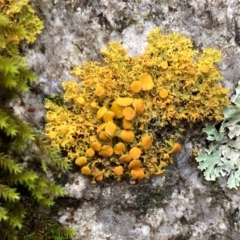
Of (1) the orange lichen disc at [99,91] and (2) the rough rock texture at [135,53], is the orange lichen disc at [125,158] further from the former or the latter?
(1) the orange lichen disc at [99,91]

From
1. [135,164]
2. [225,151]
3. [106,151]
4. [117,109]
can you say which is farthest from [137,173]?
[225,151]

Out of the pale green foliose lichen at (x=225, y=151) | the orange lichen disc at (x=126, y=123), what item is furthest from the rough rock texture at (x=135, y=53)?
the orange lichen disc at (x=126, y=123)

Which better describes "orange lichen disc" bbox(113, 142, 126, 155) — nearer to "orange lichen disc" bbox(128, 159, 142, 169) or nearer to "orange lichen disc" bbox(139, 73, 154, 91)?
"orange lichen disc" bbox(128, 159, 142, 169)

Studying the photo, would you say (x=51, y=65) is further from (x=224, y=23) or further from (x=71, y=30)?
(x=224, y=23)

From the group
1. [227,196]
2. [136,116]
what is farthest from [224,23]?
[227,196]

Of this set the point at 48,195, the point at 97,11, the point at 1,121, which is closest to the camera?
the point at 1,121

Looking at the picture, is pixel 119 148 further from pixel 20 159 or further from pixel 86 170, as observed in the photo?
pixel 20 159

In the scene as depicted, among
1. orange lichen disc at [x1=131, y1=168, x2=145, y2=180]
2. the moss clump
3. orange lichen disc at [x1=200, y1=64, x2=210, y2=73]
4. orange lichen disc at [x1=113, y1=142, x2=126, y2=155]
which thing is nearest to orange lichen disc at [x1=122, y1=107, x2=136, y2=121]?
the moss clump

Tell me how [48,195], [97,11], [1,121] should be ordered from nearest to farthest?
[1,121]
[48,195]
[97,11]
